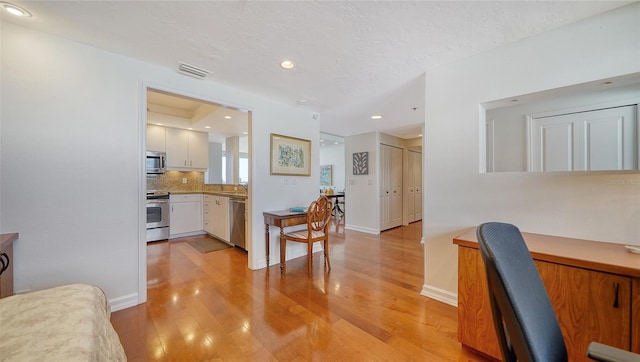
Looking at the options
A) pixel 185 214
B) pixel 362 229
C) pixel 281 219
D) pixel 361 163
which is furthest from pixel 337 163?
pixel 281 219

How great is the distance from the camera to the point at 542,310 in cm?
74

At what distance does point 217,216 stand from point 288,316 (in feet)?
9.40

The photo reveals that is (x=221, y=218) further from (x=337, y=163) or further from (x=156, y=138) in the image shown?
(x=337, y=163)

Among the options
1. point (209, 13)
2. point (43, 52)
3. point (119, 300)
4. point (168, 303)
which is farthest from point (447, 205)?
point (43, 52)

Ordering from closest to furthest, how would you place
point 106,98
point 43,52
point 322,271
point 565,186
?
point 565,186 < point 43,52 < point 106,98 < point 322,271

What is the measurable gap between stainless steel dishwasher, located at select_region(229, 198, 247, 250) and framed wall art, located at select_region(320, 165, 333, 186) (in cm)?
603

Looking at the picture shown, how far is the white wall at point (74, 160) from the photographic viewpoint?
5.47ft

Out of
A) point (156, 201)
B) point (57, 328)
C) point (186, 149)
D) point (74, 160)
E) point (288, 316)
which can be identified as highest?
point (186, 149)

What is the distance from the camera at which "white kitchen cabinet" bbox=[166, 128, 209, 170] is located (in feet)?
14.9

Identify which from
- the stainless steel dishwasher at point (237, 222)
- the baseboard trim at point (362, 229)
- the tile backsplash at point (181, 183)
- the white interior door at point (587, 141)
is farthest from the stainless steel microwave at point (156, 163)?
the white interior door at point (587, 141)

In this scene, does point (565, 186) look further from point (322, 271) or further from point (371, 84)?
point (322, 271)

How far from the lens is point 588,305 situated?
1.17 metres

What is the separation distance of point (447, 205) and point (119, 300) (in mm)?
3125

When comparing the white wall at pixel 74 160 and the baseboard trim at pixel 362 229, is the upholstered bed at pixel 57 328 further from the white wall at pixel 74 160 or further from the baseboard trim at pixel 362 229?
the baseboard trim at pixel 362 229
